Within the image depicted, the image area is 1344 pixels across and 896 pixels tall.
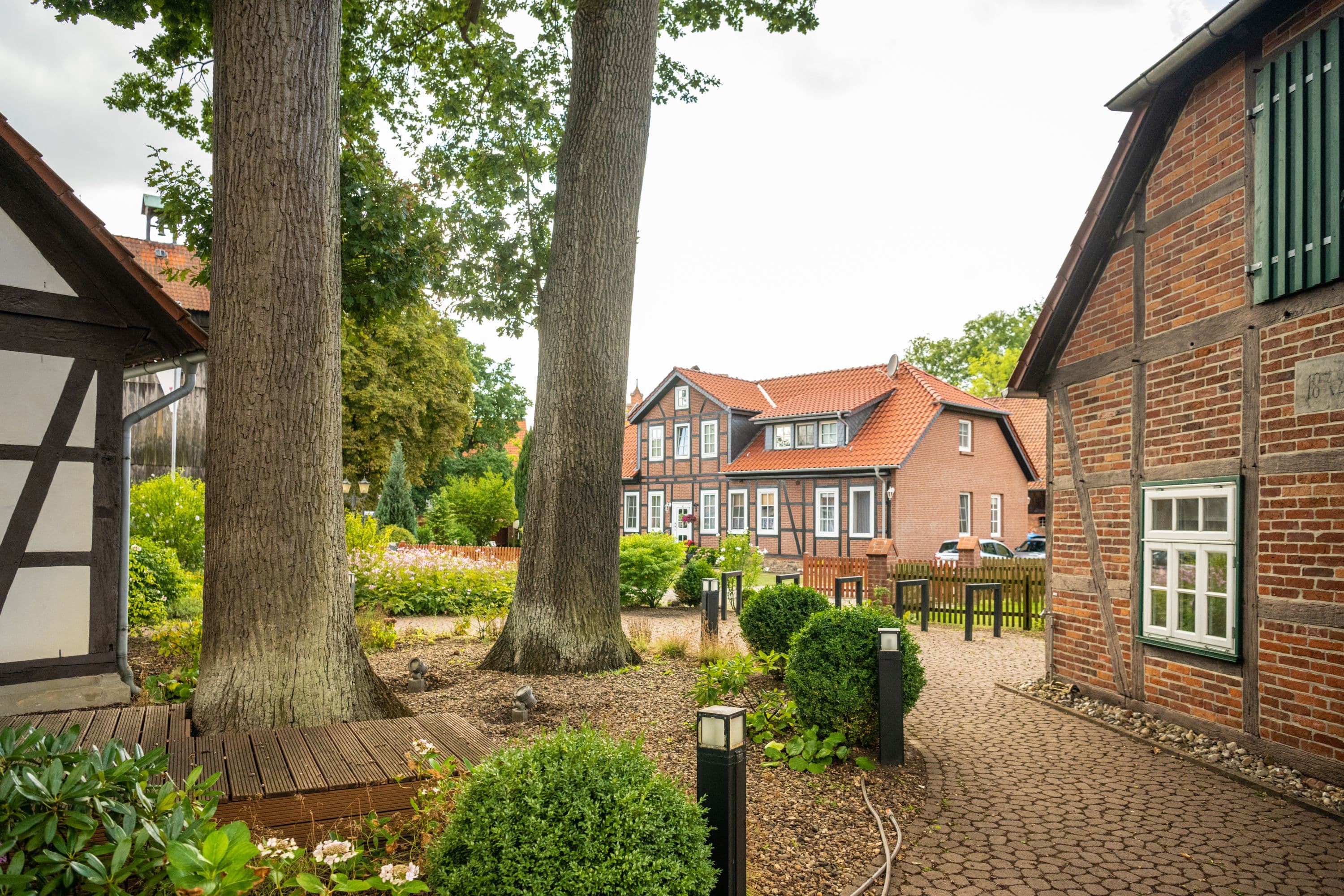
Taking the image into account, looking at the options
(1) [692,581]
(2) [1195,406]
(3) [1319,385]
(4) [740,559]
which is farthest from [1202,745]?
(1) [692,581]

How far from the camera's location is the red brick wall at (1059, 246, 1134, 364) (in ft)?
26.6

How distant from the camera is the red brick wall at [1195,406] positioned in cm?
671

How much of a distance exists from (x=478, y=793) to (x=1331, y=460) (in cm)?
616

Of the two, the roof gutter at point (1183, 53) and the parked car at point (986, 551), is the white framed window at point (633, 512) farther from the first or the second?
the roof gutter at point (1183, 53)

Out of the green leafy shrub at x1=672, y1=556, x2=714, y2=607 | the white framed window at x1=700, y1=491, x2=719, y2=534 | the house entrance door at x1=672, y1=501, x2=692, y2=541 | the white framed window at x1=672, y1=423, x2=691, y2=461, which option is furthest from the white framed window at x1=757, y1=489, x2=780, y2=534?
the green leafy shrub at x1=672, y1=556, x2=714, y2=607

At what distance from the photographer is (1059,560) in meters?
9.04

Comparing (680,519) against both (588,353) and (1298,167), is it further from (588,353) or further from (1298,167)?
(1298,167)

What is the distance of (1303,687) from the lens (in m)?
5.96

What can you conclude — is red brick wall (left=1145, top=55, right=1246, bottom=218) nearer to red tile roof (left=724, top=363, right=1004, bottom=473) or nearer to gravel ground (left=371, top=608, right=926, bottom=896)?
gravel ground (left=371, top=608, right=926, bottom=896)

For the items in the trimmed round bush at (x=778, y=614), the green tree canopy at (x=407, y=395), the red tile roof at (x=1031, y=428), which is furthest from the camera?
the red tile roof at (x=1031, y=428)

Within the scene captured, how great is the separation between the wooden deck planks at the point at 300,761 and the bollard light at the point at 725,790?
181 cm

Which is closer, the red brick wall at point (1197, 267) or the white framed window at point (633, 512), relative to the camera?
the red brick wall at point (1197, 267)

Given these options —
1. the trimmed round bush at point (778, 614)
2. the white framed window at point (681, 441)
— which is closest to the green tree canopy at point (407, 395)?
the white framed window at point (681, 441)

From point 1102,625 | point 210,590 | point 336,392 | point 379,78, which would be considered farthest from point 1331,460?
point 379,78
